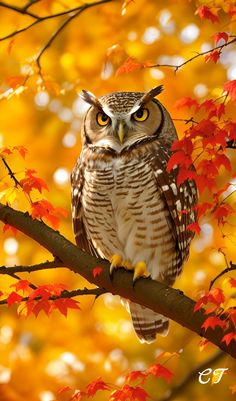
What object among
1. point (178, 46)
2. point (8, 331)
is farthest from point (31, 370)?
point (178, 46)

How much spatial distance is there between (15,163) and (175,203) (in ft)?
9.29

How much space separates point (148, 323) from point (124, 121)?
1.57m

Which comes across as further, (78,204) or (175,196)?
(78,204)

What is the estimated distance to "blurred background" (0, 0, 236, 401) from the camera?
738cm

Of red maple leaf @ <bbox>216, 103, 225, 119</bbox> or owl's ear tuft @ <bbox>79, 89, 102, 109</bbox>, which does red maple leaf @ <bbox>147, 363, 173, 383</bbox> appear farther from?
owl's ear tuft @ <bbox>79, 89, 102, 109</bbox>

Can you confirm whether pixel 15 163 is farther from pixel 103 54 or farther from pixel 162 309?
pixel 162 309

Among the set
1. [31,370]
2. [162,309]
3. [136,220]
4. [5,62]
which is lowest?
[162,309]

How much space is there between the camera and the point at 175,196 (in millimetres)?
5223

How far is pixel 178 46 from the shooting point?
8.03 m

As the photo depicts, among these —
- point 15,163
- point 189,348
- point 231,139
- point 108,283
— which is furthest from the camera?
point 15,163

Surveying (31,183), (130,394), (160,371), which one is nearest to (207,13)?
(31,183)

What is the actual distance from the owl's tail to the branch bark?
4.55 feet

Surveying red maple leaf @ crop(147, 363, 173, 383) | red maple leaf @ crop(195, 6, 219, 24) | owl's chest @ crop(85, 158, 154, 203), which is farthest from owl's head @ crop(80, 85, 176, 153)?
red maple leaf @ crop(147, 363, 173, 383)

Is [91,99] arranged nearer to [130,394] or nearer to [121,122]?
[121,122]
